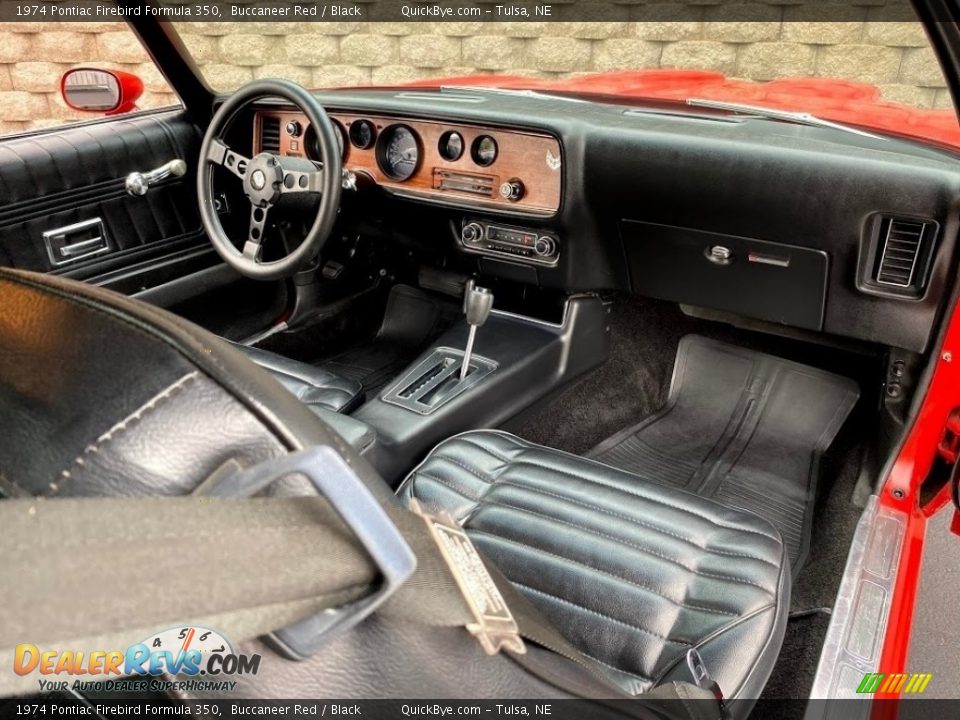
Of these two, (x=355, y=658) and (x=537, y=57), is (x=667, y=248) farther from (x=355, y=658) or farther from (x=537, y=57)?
(x=537, y=57)

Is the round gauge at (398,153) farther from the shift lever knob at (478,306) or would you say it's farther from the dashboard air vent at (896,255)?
the dashboard air vent at (896,255)

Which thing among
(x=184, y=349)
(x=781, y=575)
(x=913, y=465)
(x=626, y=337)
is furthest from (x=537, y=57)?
(x=184, y=349)

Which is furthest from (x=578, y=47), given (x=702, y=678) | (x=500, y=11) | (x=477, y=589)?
(x=477, y=589)

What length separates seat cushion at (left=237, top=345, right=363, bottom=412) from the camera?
72.6 inches

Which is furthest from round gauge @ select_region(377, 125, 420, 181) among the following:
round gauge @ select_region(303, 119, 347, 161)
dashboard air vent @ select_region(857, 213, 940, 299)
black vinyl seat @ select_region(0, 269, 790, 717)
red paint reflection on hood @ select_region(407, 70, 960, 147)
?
black vinyl seat @ select_region(0, 269, 790, 717)

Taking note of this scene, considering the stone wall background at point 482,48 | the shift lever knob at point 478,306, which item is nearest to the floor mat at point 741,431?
→ the shift lever knob at point 478,306

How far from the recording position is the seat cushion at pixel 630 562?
1200mm

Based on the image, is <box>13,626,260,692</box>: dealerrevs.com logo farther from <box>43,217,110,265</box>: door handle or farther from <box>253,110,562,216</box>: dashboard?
<box>43,217,110,265</box>: door handle

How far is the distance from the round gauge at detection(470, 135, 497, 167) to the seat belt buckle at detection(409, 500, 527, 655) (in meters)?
1.66

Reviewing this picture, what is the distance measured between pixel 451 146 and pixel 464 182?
0.10 m

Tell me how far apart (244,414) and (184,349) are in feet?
0.18

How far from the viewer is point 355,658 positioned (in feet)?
1.51

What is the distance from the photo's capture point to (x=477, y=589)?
1.67 ft

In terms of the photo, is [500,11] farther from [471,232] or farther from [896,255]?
[896,255]
